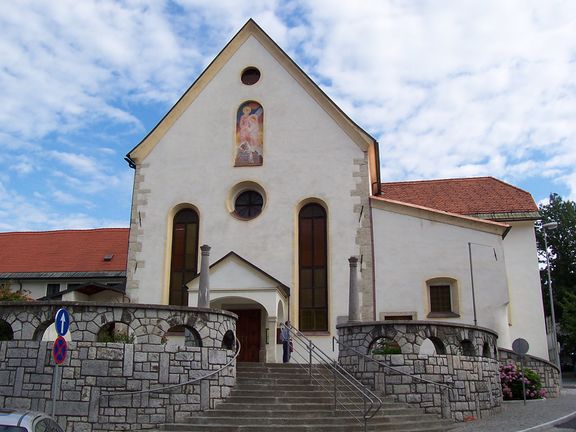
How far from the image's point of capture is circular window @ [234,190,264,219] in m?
20.0

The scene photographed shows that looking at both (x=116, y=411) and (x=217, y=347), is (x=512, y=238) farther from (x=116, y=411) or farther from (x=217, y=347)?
(x=116, y=411)

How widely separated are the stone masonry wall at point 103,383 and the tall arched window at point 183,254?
717cm

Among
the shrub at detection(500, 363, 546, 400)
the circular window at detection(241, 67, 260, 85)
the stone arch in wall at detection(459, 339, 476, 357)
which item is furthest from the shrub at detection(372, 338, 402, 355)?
the circular window at detection(241, 67, 260, 85)

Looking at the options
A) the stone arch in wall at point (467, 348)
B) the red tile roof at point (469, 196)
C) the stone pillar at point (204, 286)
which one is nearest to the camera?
the stone arch in wall at point (467, 348)

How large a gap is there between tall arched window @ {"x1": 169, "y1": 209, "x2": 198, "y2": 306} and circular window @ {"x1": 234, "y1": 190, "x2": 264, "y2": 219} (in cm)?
146

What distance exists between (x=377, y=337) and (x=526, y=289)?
13.0 m

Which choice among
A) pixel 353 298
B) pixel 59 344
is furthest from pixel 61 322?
pixel 353 298

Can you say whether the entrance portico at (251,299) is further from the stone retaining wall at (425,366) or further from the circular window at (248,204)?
the stone retaining wall at (425,366)

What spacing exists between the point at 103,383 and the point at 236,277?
6.69 m

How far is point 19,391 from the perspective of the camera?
37.7 ft

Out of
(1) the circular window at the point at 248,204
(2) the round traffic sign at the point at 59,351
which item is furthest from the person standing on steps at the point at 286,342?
(2) the round traffic sign at the point at 59,351

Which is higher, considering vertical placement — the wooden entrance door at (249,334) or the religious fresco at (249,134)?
the religious fresco at (249,134)

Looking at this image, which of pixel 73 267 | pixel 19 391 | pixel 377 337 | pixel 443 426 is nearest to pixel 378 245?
pixel 377 337

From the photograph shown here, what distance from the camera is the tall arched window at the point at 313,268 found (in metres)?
18.5
